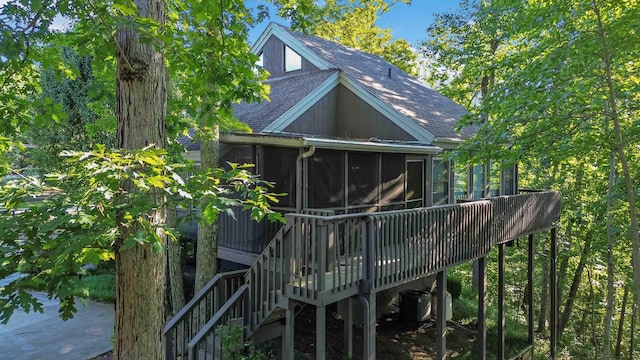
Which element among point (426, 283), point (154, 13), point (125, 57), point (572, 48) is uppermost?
point (572, 48)

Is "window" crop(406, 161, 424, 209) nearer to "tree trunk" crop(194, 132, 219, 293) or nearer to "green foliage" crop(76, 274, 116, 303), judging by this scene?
"tree trunk" crop(194, 132, 219, 293)

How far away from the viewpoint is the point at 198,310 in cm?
709

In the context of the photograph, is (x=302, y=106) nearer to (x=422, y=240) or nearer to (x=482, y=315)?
(x=422, y=240)

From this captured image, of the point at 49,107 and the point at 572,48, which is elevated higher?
the point at 572,48

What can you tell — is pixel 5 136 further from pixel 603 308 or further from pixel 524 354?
pixel 603 308

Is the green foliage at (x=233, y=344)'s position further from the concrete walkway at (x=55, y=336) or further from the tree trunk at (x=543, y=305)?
the tree trunk at (x=543, y=305)

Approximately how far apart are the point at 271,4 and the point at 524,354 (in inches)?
413

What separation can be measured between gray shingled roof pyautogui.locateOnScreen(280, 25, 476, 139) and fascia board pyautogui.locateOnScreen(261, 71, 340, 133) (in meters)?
0.61

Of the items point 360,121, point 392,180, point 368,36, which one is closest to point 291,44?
point 360,121

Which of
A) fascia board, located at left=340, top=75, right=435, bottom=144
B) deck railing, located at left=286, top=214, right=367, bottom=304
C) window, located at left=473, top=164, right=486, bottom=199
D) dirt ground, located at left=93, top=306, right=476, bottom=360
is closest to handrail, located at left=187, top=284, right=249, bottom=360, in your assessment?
deck railing, located at left=286, top=214, right=367, bottom=304

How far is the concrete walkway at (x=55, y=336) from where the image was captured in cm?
739

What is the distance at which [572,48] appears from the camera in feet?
24.7

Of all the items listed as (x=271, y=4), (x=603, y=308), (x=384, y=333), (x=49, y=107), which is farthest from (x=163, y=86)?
(x=603, y=308)

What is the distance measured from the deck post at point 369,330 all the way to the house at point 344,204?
22mm
